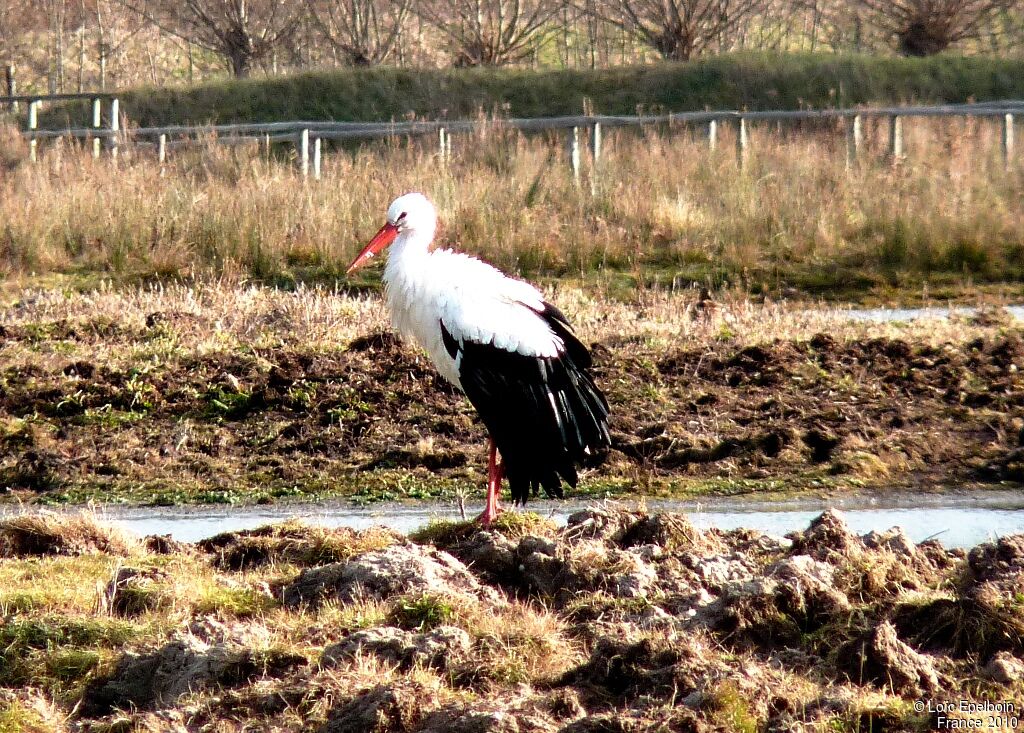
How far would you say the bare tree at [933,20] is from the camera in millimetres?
30031

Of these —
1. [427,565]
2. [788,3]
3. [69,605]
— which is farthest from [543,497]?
[788,3]

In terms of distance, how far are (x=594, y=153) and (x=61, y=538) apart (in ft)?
42.2

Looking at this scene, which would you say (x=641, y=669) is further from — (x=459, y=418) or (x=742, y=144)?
(x=742, y=144)

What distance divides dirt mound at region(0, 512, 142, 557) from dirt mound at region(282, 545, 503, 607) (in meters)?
1.05

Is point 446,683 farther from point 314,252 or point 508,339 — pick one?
point 314,252

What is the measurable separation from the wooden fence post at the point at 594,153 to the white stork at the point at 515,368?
30.0ft

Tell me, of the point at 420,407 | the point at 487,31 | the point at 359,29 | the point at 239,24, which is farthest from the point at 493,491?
the point at 239,24

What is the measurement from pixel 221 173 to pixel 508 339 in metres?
10.5

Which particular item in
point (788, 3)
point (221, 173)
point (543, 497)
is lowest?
point (543, 497)

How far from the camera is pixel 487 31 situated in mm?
30969

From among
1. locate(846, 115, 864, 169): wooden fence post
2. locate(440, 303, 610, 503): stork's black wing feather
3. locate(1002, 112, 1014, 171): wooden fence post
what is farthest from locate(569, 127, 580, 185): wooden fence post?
locate(440, 303, 610, 503): stork's black wing feather

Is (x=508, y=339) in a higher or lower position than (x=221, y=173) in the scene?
lower

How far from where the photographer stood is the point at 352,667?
465 cm

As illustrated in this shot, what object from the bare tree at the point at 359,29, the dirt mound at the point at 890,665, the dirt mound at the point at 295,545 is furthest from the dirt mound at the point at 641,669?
the bare tree at the point at 359,29
